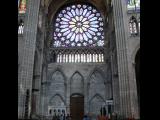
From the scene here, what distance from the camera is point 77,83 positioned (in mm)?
26828

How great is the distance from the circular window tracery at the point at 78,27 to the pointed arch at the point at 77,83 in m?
4.37

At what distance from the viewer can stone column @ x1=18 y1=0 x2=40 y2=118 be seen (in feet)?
54.5

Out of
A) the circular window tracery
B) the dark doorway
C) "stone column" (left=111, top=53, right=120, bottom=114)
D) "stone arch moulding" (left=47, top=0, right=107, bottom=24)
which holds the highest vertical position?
"stone arch moulding" (left=47, top=0, right=107, bottom=24)

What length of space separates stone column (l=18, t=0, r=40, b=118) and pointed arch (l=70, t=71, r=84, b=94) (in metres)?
9.48

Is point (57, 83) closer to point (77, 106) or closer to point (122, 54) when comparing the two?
point (77, 106)

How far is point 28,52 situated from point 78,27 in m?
13.0

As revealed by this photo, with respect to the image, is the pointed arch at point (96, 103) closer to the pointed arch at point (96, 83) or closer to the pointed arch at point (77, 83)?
the pointed arch at point (96, 83)

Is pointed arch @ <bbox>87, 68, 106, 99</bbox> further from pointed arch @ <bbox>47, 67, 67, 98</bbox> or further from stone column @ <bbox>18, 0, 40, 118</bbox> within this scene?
stone column @ <bbox>18, 0, 40, 118</bbox>

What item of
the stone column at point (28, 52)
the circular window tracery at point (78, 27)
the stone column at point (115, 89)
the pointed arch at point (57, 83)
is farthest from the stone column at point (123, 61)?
the pointed arch at point (57, 83)

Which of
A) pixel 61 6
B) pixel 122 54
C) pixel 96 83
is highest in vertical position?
pixel 61 6

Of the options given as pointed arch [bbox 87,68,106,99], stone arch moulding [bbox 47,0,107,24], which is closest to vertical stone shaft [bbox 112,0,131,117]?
pointed arch [bbox 87,68,106,99]

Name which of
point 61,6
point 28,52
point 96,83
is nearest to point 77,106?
point 96,83
